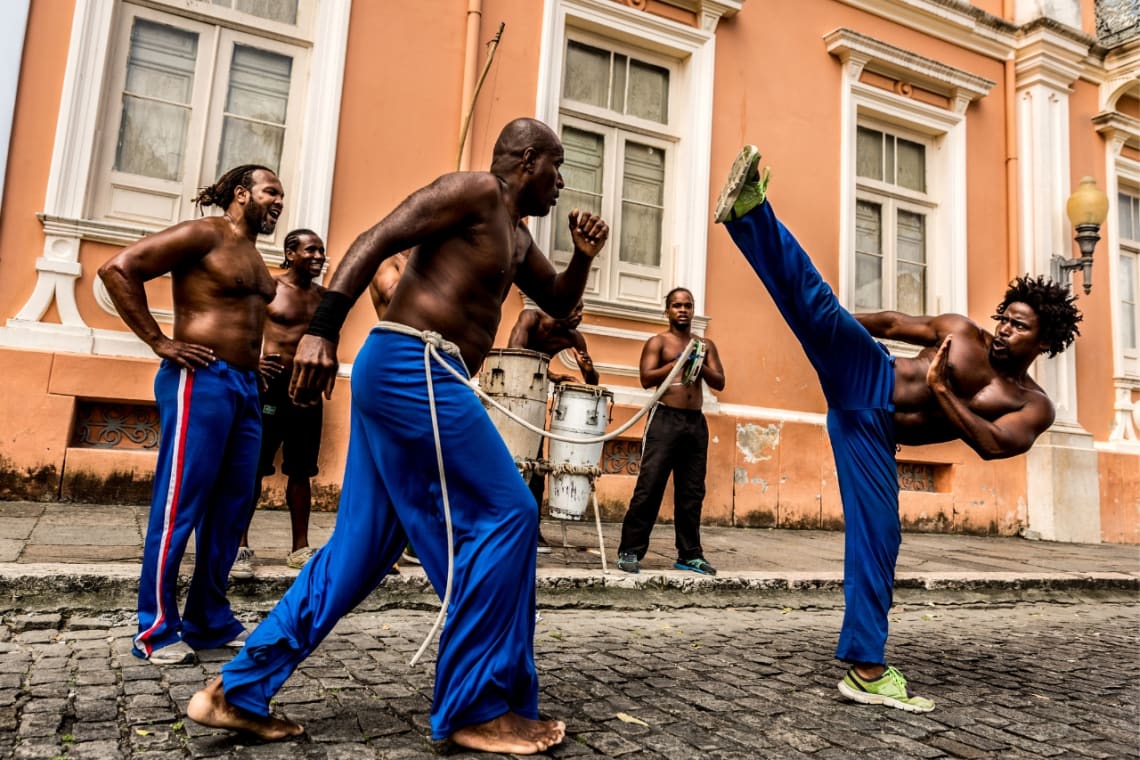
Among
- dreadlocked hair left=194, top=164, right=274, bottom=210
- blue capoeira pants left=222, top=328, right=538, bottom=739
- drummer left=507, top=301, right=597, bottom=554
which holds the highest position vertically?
dreadlocked hair left=194, top=164, right=274, bottom=210

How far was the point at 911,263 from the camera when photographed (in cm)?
1005

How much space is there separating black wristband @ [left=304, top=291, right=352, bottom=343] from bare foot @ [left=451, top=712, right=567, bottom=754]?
116 centimetres

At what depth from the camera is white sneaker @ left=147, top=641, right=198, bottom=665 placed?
10.1ft

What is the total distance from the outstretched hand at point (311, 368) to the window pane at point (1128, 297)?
12.4m

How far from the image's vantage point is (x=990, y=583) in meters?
6.03

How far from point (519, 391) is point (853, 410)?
2262mm

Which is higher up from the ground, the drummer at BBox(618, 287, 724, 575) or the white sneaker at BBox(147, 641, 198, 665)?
the drummer at BBox(618, 287, 724, 575)

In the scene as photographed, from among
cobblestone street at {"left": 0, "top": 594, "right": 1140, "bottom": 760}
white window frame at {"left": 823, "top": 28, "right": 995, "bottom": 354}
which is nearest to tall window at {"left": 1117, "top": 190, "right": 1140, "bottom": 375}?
white window frame at {"left": 823, "top": 28, "right": 995, "bottom": 354}

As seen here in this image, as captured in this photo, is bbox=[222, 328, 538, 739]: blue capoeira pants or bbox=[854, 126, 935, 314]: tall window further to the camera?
bbox=[854, 126, 935, 314]: tall window

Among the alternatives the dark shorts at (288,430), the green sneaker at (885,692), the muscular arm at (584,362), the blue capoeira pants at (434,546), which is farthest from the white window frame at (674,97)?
the blue capoeira pants at (434,546)

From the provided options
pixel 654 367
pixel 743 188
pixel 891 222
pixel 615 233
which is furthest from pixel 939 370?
pixel 891 222

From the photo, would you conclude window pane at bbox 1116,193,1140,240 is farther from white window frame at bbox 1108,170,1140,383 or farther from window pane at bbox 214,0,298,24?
window pane at bbox 214,0,298,24

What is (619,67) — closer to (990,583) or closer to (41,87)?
(41,87)

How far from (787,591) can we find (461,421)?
3.64 m
